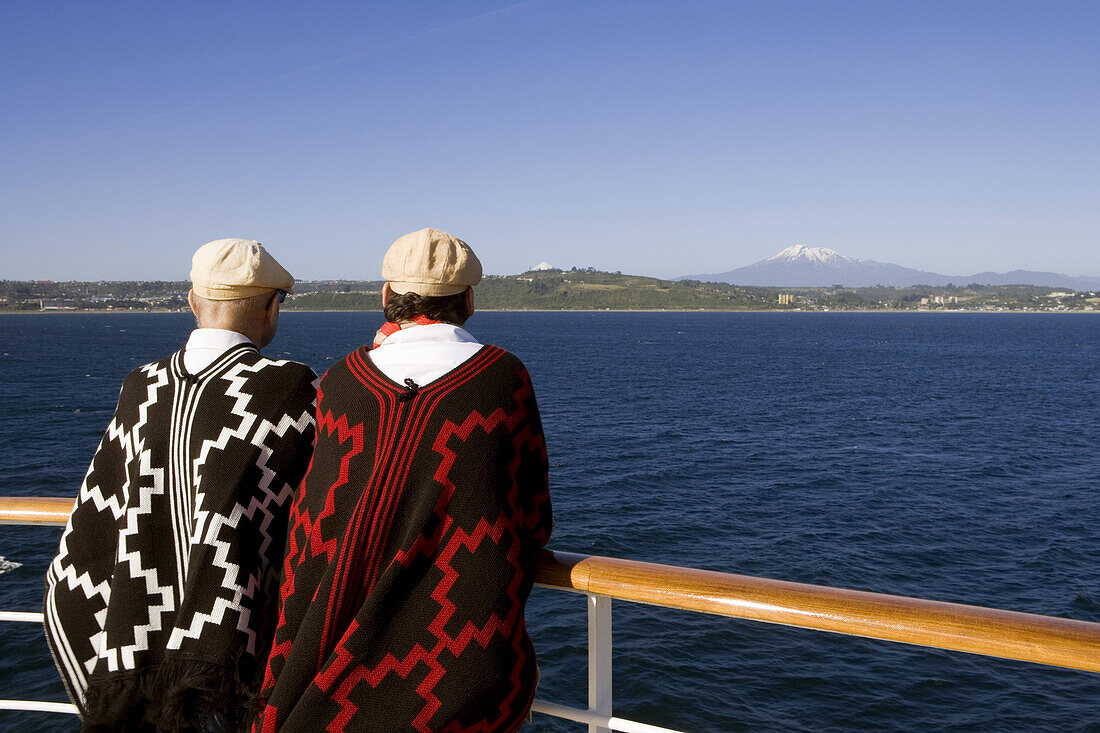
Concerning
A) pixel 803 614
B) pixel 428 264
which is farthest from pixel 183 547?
pixel 803 614

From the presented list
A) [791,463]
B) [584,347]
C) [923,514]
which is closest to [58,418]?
[791,463]

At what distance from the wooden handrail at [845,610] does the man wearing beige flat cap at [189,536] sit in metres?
0.61

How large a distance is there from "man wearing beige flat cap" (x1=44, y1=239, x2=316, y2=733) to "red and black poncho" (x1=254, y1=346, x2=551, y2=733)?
176 mm

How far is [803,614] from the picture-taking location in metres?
1.56

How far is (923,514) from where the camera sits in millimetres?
22531

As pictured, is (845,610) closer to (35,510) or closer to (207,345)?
(207,345)

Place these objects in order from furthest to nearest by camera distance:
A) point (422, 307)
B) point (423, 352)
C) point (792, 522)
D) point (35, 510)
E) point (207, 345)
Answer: point (792, 522) → point (35, 510) → point (207, 345) → point (422, 307) → point (423, 352)

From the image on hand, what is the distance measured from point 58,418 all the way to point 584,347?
5794 cm

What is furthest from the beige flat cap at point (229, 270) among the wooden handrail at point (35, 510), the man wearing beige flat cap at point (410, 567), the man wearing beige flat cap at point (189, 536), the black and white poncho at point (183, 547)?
the wooden handrail at point (35, 510)

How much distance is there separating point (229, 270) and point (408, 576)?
0.86 m

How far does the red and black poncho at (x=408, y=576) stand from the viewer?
1.48 m

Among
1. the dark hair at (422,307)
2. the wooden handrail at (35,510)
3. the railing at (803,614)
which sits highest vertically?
the dark hair at (422,307)

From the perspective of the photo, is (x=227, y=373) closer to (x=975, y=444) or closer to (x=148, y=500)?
(x=148, y=500)

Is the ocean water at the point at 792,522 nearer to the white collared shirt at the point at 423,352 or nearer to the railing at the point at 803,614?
the railing at the point at 803,614
